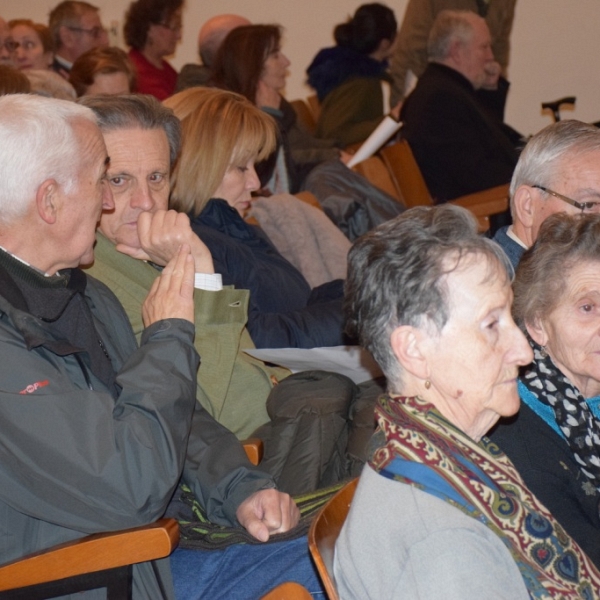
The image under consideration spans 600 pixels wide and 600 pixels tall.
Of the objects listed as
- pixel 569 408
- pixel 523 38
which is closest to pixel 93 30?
pixel 523 38

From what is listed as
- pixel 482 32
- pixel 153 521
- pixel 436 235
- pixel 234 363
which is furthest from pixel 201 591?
pixel 482 32

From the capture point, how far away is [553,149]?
2.51 metres

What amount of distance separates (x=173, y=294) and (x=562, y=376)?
0.84 m

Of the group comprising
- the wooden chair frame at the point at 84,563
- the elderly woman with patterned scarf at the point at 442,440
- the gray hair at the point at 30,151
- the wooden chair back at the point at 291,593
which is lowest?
the wooden chair frame at the point at 84,563

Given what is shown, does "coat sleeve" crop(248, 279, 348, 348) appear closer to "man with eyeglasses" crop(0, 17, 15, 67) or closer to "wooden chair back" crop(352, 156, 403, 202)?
"wooden chair back" crop(352, 156, 403, 202)

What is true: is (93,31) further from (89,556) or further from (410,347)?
(410,347)

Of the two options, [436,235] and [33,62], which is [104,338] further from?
[33,62]

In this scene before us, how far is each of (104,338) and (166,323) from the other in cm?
19

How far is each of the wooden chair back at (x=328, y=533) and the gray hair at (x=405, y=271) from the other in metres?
0.21

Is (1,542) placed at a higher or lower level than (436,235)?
lower

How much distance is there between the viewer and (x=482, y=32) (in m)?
5.23

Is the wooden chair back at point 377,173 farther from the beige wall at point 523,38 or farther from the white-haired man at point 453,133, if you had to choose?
the beige wall at point 523,38

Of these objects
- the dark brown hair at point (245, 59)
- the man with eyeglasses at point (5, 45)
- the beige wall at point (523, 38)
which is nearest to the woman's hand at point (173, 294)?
the dark brown hair at point (245, 59)

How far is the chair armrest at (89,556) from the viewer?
1624mm
